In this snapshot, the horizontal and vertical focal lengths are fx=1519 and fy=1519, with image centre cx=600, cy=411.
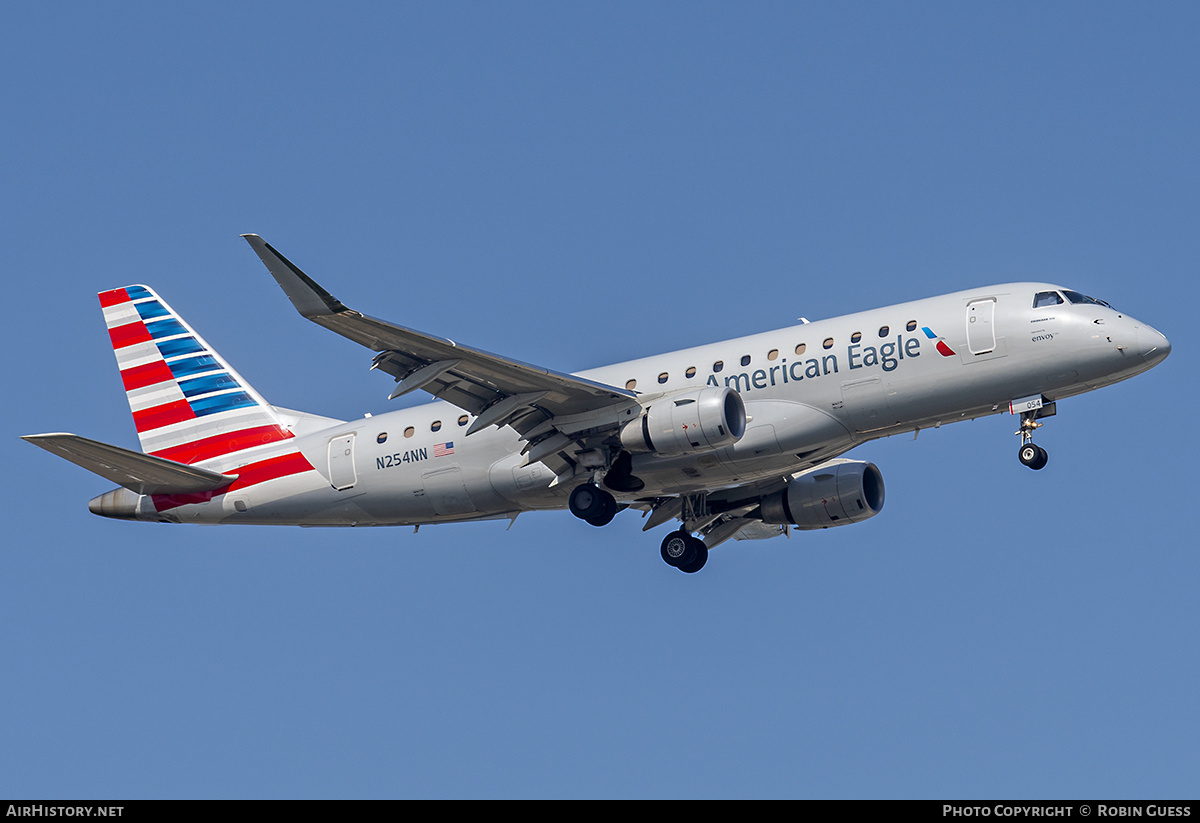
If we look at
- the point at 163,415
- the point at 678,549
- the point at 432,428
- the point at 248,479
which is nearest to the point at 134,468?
the point at 248,479

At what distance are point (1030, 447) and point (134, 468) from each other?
21967 mm

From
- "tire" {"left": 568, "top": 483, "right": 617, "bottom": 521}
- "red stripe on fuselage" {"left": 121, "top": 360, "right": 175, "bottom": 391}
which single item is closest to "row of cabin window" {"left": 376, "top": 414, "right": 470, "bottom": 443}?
"tire" {"left": 568, "top": 483, "right": 617, "bottom": 521}

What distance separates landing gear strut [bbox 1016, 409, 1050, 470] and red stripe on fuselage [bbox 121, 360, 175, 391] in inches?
919

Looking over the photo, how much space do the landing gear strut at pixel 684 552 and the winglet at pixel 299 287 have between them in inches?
530

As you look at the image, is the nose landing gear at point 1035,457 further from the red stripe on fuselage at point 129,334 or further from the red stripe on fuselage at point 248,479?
the red stripe on fuselage at point 129,334

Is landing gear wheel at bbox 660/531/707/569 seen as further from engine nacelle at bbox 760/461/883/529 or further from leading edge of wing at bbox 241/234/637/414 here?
leading edge of wing at bbox 241/234/637/414

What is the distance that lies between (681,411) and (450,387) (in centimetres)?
540

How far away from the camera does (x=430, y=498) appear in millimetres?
38344

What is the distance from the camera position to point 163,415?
42.6 meters

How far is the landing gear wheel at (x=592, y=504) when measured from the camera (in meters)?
36.7

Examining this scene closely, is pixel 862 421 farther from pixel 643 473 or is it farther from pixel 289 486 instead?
pixel 289 486

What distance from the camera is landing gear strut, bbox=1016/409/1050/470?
112ft

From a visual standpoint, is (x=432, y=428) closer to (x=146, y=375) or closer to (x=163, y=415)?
(x=163, y=415)

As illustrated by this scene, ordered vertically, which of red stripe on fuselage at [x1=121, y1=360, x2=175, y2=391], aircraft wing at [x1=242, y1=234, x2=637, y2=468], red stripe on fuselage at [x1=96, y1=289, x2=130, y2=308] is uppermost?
red stripe on fuselage at [x1=96, y1=289, x2=130, y2=308]
